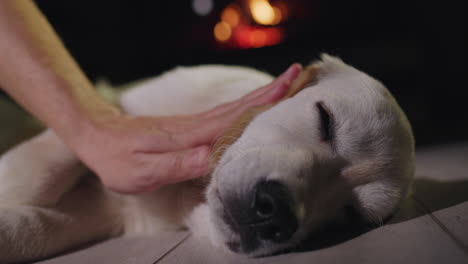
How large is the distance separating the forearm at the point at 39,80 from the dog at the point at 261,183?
7.7 inches

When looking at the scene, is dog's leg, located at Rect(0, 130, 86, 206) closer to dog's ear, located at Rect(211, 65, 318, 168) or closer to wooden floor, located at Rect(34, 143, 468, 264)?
wooden floor, located at Rect(34, 143, 468, 264)

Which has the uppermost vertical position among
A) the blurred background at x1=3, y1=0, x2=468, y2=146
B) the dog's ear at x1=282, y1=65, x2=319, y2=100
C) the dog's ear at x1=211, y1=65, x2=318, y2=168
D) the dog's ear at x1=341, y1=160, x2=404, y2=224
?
the dog's ear at x1=211, y1=65, x2=318, y2=168

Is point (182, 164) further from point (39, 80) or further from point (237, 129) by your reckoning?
point (39, 80)

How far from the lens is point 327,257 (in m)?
1.24

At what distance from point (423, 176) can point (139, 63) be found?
2854 mm

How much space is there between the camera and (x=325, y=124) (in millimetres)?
1536

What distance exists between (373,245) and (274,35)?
3.15m

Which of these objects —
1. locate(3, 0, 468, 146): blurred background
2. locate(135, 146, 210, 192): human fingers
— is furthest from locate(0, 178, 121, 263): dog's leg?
locate(3, 0, 468, 146): blurred background

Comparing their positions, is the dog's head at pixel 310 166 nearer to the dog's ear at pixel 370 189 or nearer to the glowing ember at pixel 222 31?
the dog's ear at pixel 370 189

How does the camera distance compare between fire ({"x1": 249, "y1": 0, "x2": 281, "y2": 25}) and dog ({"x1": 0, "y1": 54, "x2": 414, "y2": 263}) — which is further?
fire ({"x1": 249, "y1": 0, "x2": 281, "y2": 25})

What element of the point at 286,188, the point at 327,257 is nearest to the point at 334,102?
the point at 286,188

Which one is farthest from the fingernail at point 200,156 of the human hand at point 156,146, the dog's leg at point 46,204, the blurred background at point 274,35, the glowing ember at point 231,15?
the glowing ember at point 231,15

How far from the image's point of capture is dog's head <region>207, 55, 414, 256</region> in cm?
127

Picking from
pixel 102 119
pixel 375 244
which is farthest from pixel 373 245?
pixel 102 119
